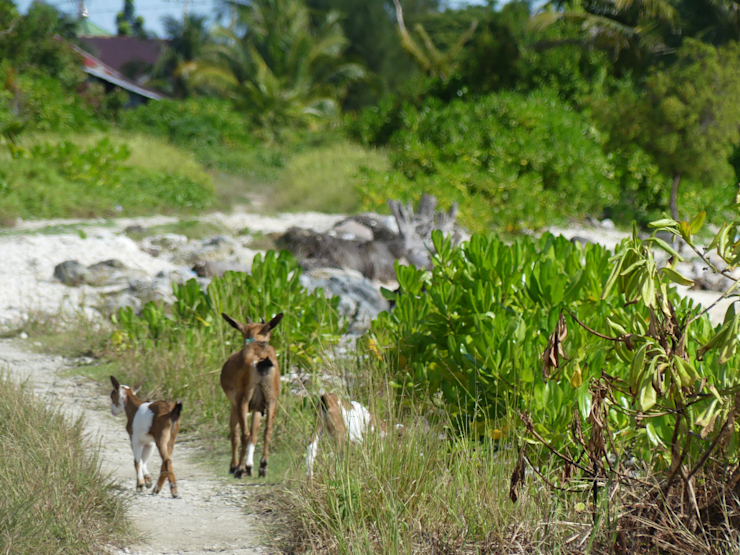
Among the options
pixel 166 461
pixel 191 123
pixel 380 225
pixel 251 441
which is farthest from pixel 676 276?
pixel 191 123

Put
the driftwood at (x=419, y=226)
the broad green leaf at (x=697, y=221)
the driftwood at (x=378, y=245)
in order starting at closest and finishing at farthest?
1. the broad green leaf at (x=697, y=221)
2. the driftwood at (x=378, y=245)
3. the driftwood at (x=419, y=226)

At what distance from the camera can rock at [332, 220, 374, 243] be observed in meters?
10.1

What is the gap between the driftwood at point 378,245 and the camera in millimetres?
8852

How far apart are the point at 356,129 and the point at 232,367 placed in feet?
65.8

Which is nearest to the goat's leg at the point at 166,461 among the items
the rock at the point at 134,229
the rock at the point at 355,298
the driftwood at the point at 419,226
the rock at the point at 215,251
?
the rock at the point at 355,298

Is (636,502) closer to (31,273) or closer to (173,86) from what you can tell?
(31,273)

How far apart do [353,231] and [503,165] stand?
516cm

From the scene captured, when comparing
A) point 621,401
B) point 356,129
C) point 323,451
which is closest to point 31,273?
point 323,451

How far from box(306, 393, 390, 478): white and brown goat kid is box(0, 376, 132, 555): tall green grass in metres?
0.76

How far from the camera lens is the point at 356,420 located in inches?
115

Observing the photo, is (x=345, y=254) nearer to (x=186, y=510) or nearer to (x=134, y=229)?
(x=134, y=229)

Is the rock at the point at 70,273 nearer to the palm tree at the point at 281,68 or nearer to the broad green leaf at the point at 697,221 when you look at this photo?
the broad green leaf at the point at 697,221

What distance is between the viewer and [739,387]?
194 centimetres

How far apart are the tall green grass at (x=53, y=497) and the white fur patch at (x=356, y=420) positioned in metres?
0.92
